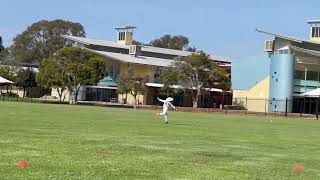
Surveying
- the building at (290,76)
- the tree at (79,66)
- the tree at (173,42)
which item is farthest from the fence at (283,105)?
the tree at (173,42)

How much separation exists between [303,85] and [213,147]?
77.2 m

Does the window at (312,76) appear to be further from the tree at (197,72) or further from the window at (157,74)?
the window at (157,74)

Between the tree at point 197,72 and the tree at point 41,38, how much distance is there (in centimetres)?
5440

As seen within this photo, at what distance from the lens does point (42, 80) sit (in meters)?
89.6

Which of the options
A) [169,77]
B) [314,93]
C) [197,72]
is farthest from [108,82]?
[314,93]

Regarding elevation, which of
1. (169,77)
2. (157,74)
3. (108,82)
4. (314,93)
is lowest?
(314,93)

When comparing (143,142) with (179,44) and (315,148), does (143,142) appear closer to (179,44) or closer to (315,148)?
(315,148)

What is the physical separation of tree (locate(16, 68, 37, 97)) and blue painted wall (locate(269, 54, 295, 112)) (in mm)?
45113

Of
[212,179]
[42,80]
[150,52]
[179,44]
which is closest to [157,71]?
[150,52]

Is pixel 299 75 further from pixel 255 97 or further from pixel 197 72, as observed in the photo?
pixel 197 72

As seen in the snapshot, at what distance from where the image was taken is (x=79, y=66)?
8800 centimetres

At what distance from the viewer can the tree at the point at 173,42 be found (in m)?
163

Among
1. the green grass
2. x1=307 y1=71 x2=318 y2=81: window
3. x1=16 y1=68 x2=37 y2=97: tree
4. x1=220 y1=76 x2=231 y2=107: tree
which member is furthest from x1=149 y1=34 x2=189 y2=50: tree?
the green grass

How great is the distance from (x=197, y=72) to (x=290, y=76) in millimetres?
13570
